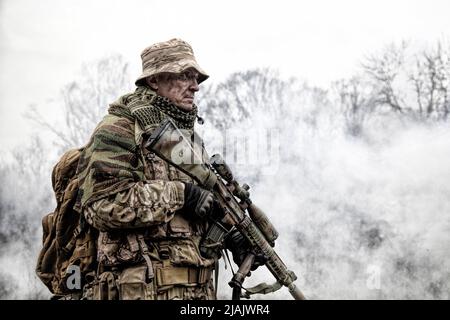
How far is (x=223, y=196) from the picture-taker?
5.81m

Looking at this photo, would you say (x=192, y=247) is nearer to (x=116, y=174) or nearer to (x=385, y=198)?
(x=116, y=174)

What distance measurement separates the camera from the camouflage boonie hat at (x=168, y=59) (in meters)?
5.80

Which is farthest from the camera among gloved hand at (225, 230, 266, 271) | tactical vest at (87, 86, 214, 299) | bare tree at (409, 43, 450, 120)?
bare tree at (409, 43, 450, 120)

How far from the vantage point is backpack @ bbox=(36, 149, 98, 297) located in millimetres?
5887

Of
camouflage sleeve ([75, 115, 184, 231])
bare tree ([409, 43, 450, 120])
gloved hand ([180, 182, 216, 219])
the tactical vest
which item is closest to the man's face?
the tactical vest

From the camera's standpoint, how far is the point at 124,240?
18.2 ft

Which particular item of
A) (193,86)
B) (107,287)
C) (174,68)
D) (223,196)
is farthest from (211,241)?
(174,68)

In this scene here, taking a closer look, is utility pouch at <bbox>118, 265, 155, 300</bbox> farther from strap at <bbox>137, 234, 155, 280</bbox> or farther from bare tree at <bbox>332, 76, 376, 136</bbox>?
bare tree at <bbox>332, 76, 376, 136</bbox>

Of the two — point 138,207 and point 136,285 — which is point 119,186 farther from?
point 136,285

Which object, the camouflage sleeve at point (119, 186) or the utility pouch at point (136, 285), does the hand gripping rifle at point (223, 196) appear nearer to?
the camouflage sleeve at point (119, 186)

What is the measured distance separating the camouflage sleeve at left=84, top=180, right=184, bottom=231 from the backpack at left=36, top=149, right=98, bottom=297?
0.45 m

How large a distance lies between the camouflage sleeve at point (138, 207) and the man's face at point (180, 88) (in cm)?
70

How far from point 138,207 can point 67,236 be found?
0.96 metres

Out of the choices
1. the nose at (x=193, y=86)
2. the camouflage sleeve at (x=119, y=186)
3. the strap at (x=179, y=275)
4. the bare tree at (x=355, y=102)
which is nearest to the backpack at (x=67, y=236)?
the camouflage sleeve at (x=119, y=186)
